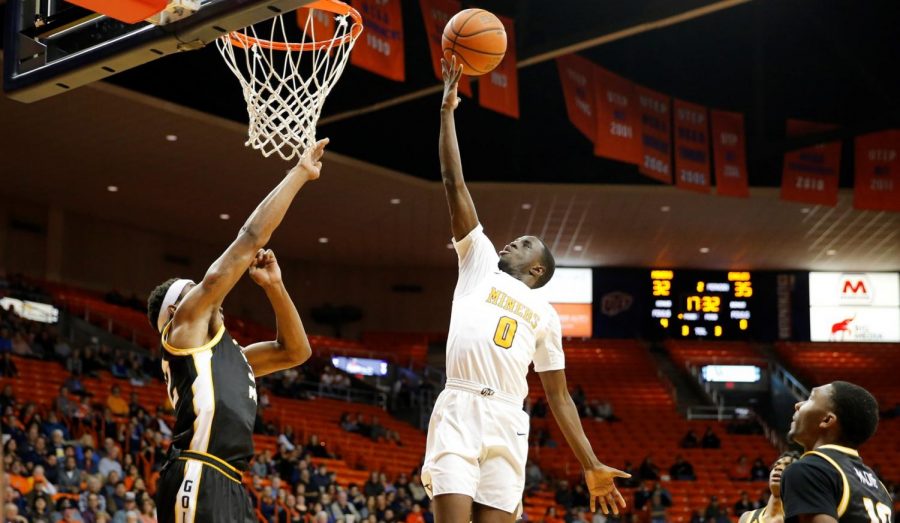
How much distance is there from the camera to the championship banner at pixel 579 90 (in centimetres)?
1859

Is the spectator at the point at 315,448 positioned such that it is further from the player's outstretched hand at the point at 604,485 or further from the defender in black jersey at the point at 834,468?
the defender in black jersey at the point at 834,468

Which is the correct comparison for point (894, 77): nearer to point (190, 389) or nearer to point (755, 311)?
point (755, 311)

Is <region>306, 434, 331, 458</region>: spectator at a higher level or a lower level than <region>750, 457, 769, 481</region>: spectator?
higher

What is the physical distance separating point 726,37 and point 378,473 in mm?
12949

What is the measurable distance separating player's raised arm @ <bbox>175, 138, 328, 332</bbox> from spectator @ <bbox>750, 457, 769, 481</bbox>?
2083cm

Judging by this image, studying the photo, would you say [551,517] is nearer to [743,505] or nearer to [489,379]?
[743,505]

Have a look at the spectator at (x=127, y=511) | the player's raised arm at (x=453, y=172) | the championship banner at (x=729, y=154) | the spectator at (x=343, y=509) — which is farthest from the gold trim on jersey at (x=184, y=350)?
the championship banner at (x=729, y=154)

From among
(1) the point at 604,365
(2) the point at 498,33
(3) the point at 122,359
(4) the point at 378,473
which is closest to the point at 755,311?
(1) the point at 604,365

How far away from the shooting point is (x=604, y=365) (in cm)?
3117

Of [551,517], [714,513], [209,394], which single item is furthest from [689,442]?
[209,394]

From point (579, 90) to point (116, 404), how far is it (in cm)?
914

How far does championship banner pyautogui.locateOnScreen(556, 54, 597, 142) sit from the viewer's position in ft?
61.0

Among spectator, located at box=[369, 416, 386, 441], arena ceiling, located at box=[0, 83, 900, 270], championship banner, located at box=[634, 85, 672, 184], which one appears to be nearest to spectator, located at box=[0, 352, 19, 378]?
arena ceiling, located at box=[0, 83, 900, 270]

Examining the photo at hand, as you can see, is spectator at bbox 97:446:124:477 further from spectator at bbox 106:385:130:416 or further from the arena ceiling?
the arena ceiling
